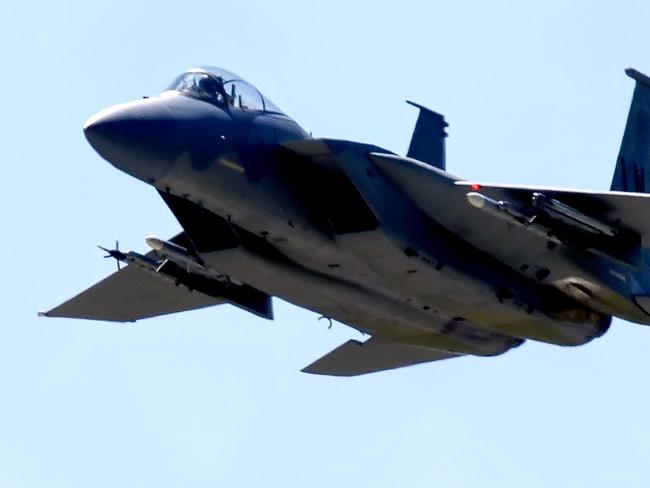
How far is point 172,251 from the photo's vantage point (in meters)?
29.2

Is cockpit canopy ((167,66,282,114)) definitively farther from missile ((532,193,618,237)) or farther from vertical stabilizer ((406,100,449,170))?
vertical stabilizer ((406,100,449,170))

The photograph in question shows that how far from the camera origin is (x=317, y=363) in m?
33.1

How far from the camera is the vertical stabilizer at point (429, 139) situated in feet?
104

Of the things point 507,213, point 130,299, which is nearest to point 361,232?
point 507,213

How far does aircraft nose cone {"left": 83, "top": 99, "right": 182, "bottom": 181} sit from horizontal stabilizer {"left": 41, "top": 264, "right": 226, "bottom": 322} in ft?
19.7

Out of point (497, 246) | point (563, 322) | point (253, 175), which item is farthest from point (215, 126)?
point (563, 322)

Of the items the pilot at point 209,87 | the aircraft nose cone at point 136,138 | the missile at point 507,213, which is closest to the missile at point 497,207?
the missile at point 507,213

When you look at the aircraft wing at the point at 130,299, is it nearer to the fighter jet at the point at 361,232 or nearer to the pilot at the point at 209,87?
the fighter jet at the point at 361,232

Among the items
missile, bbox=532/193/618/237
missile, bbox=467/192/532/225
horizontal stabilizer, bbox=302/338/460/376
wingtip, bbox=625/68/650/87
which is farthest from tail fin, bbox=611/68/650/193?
missile, bbox=467/192/532/225

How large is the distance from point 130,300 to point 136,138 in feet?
23.4

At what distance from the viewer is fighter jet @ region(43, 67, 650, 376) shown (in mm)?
26516

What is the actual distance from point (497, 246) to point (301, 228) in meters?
3.32

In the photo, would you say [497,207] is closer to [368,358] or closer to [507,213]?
[507,213]

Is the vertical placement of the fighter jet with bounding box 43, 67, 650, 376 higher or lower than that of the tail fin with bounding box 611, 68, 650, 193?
lower
